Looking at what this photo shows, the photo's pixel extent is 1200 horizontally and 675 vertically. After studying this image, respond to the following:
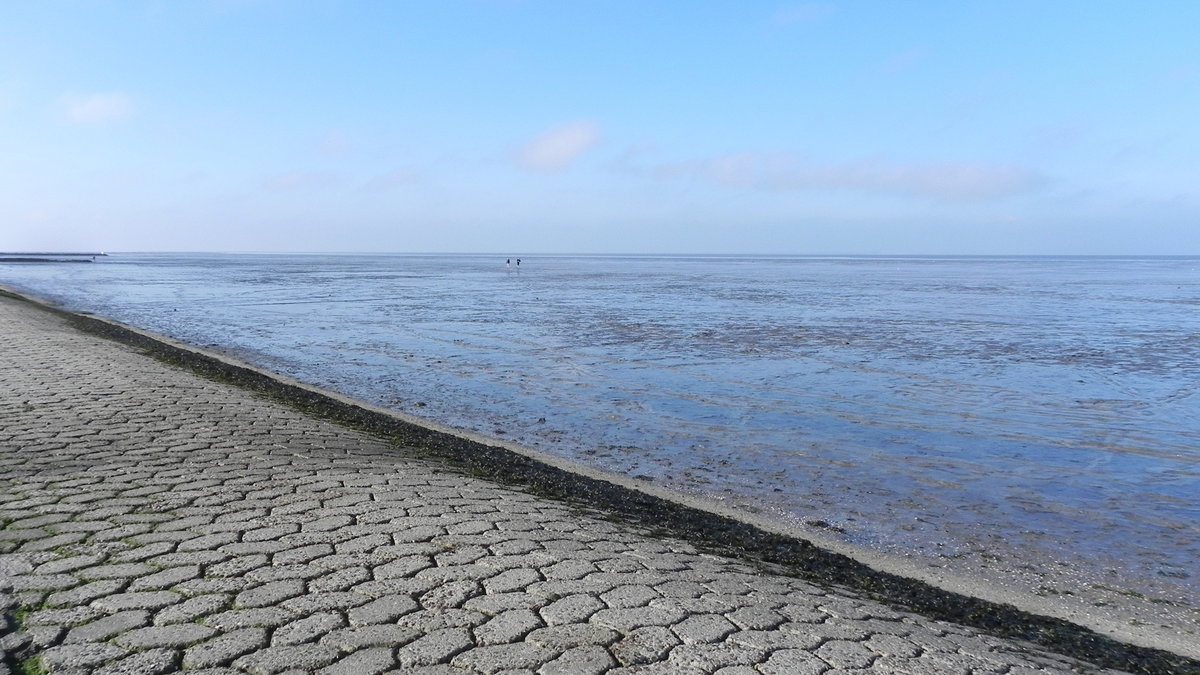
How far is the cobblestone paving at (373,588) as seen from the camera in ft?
13.4

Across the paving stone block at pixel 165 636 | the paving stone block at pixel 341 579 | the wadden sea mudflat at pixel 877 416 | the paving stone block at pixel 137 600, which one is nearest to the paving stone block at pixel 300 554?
the paving stone block at pixel 341 579

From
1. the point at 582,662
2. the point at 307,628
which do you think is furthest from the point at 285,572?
the point at 582,662

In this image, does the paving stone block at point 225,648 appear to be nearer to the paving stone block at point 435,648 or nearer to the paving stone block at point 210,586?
the paving stone block at point 210,586

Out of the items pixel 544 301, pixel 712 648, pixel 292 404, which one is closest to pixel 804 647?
pixel 712 648

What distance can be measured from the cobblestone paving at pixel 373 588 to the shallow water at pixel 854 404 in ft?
8.45

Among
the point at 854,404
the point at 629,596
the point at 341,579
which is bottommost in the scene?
the point at 854,404

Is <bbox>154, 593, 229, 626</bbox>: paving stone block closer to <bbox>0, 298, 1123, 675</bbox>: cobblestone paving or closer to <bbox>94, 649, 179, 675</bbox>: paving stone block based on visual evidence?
<bbox>0, 298, 1123, 675</bbox>: cobblestone paving

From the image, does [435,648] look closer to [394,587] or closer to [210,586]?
[394,587]

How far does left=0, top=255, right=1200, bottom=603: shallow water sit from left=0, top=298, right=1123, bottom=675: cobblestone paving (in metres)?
2.58

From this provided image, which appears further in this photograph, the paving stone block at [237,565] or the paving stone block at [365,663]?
the paving stone block at [237,565]

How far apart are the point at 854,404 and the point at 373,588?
33.8 ft

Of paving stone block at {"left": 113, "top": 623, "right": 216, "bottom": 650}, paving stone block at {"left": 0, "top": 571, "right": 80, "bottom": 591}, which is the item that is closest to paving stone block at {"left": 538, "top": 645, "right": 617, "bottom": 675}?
paving stone block at {"left": 113, "top": 623, "right": 216, "bottom": 650}

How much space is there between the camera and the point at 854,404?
1353cm

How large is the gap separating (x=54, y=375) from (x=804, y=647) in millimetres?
12868
